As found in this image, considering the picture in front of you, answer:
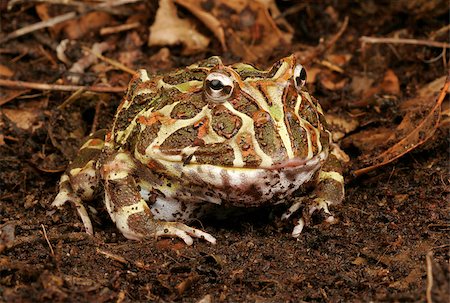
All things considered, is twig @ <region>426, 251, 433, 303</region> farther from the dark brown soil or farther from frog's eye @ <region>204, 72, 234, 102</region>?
frog's eye @ <region>204, 72, 234, 102</region>

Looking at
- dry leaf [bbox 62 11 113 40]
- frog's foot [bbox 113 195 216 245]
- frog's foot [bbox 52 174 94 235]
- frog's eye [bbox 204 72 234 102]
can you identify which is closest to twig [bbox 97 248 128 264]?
frog's foot [bbox 113 195 216 245]

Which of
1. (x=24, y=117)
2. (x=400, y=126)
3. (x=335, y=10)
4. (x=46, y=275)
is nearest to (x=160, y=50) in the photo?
(x=24, y=117)

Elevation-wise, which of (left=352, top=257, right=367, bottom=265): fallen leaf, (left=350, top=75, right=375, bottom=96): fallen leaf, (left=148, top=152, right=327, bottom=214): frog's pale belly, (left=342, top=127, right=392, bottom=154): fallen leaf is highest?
(left=148, top=152, right=327, bottom=214): frog's pale belly

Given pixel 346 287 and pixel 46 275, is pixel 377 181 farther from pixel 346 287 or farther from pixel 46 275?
pixel 46 275

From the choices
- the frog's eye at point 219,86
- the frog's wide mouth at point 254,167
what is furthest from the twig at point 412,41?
the frog's eye at point 219,86

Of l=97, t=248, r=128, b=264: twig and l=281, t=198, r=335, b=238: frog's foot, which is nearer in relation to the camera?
l=97, t=248, r=128, b=264: twig

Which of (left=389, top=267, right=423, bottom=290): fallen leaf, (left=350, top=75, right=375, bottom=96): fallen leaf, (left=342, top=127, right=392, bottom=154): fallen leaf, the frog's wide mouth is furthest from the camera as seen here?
(left=350, top=75, right=375, bottom=96): fallen leaf
